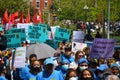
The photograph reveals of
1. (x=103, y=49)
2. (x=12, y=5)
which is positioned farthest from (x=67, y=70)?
(x=12, y=5)

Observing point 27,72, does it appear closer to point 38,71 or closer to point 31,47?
point 38,71

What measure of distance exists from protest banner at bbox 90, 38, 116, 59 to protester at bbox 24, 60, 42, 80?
3042 millimetres

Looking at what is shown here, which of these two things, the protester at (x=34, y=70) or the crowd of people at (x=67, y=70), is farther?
the protester at (x=34, y=70)

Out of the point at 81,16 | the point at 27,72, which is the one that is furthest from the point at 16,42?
the point at 81,16

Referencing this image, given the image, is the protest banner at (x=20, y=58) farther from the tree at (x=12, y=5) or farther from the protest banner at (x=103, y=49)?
the tree at (x=12, y=5)

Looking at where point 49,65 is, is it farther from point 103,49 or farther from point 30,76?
point 103,49

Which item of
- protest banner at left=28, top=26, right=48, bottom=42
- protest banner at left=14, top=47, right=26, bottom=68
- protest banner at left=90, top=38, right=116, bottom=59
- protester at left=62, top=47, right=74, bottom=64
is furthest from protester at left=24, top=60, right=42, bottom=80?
protest banner at left=28, top=26, right=48, bottom=42

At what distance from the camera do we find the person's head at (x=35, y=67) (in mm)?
10023

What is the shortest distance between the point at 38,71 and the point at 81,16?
168 ft

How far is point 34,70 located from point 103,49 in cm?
327

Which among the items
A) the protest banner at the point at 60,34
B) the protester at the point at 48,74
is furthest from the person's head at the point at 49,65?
the protest banner at the point at 60,34

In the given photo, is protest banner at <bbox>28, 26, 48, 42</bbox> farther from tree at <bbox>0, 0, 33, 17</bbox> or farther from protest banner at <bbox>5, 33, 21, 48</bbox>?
tree at <bbox>0, 0, 33, 17</bbox>

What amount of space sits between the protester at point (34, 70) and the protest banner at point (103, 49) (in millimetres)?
3042

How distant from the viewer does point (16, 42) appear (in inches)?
605
